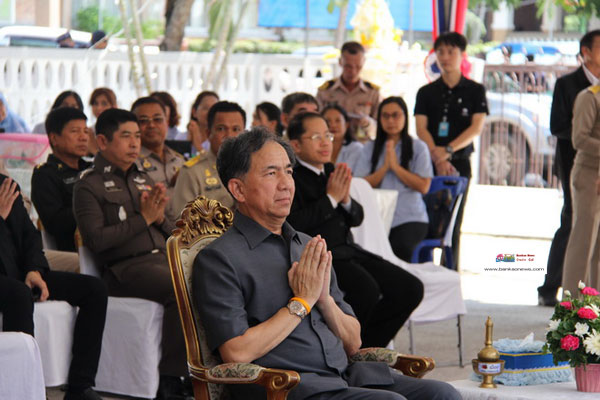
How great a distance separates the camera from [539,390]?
12.6ft

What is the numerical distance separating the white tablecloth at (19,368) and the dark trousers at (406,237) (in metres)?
3.32

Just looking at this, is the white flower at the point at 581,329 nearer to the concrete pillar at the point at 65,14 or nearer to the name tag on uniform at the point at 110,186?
the name tag on uniform at the point at 110,186

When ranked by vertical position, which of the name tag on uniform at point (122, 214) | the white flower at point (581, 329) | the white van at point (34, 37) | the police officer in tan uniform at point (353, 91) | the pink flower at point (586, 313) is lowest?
the white flower at point (581, 329)

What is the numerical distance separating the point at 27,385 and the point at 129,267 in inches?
52.7

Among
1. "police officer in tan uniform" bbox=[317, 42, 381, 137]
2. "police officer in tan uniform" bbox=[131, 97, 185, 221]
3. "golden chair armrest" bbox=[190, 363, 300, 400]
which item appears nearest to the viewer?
"golden chair armrest" bbox=[190, 363, 300, 400]

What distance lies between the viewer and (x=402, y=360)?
3564 mm

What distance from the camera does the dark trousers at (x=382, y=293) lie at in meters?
5.52

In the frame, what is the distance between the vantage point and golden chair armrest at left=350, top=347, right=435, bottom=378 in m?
3.53

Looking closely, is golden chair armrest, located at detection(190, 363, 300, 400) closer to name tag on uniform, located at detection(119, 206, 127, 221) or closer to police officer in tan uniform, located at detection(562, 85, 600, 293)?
name tag on uniform, located at detection(119, 206, 127, 221)

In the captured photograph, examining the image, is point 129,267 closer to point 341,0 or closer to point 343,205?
point 343,205

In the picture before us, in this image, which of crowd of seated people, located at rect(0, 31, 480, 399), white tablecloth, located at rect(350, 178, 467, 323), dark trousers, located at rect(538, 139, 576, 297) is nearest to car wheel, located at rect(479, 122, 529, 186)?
dark trousers, located at rect(538, 139, 576, 297)

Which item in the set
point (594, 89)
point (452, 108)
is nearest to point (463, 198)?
point (452, 108)

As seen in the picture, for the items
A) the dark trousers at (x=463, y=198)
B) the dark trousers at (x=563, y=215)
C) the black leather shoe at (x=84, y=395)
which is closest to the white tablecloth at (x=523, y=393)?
the black leather shoe at (x=84, y=395)

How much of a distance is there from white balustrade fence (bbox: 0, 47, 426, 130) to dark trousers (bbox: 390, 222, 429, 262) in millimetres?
6452
